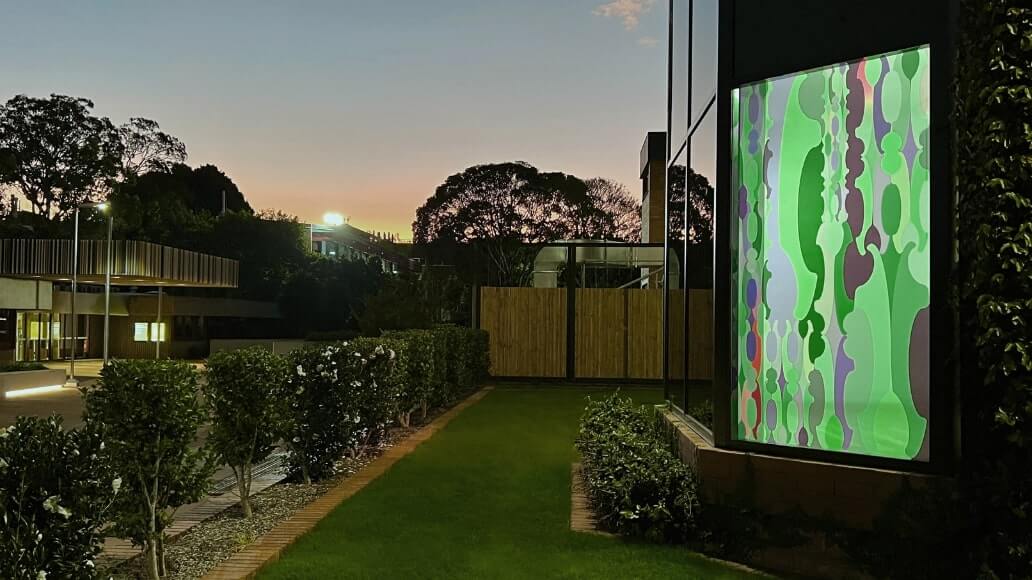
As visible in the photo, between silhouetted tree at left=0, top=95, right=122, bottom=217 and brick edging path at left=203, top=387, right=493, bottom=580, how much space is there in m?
37.6

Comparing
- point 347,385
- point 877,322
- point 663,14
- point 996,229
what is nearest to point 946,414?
point 877,322

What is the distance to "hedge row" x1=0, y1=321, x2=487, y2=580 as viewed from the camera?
9.89 feet

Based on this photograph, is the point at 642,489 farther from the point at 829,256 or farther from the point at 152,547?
the point at 152,547

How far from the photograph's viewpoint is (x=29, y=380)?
18297mm

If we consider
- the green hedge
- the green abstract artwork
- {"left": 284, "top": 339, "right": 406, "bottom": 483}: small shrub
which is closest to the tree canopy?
the green hedge

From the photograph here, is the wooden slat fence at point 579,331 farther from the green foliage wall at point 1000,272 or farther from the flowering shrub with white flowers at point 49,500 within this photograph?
the flowering shrub with white flowers at point 49,500

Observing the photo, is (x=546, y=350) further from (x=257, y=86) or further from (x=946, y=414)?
(x=946, y=414)

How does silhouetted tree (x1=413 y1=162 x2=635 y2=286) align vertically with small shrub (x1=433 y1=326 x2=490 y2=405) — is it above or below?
above

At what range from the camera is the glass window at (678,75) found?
7230 mm

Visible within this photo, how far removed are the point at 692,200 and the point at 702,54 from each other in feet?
3.46

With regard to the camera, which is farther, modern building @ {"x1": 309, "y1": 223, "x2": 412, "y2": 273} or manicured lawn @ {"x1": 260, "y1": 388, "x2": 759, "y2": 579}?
modern building @ {"x1": 309, "y1": 223, "x2": 412, "y2": 273}

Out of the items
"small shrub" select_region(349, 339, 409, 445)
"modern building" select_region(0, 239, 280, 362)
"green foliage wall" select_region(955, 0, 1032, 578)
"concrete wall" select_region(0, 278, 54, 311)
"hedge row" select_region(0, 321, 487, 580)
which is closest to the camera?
"hedge row" select_region(0, 321, 487, 580)

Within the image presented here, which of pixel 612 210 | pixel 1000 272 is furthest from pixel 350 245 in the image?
pixel 1000 272

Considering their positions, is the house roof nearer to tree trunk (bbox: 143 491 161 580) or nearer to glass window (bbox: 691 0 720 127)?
glass window (bbox: 691 0 720 127)
